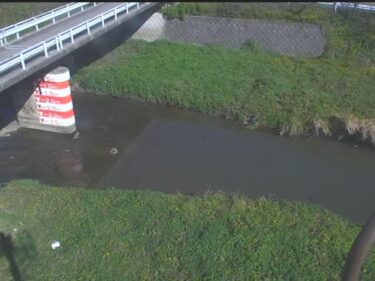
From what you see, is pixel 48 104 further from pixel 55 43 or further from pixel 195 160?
pixel 195 160

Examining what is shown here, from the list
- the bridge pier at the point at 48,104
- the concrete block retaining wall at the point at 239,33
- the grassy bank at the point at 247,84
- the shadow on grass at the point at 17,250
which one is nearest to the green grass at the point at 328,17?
the concrete block retaining wall at the point at 239,33

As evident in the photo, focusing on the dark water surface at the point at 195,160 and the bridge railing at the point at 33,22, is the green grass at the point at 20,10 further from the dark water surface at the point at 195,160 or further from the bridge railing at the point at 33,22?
the dark water surface at the point at 195,160

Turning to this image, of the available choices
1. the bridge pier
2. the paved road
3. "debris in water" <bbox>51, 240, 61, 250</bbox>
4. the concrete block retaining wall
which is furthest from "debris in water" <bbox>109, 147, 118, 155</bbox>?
the concrete block retaining wall

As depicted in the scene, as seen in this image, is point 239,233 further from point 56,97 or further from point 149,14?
point 149,14

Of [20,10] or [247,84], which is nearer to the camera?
[247,84]

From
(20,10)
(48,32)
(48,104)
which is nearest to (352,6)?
(48,32)
